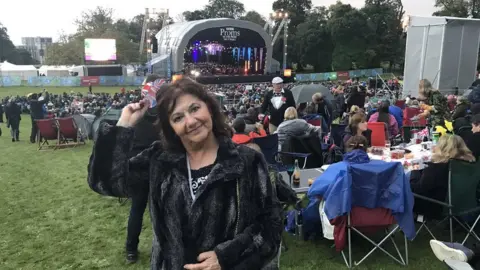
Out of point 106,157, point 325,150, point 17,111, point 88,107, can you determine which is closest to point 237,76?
point 88,107

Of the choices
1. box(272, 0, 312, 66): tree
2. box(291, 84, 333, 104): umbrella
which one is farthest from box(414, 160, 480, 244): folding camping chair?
box(272, 0, 312, 66): tree

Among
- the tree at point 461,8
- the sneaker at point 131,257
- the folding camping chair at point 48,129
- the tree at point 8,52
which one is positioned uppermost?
the tree at point 461,8

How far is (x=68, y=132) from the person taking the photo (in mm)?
10391

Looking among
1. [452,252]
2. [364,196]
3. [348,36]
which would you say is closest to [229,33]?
[348,36]

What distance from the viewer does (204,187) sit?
144cm

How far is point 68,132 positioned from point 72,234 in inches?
251

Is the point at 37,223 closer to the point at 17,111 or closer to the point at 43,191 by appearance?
the point at 43,191

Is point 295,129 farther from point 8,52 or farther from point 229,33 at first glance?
point 8,52

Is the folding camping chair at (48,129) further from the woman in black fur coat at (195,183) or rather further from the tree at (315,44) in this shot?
the tree at (315,44)

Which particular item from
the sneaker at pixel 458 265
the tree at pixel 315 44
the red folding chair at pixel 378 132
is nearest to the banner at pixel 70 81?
the tree at pixel 315 44

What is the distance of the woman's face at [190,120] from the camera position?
149cm

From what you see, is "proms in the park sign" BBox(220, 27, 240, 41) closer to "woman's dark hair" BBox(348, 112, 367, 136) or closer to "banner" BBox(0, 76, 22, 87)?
"banner" BBox(0, 76, 22, 87)

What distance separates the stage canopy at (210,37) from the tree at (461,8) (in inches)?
859

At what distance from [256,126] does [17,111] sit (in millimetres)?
9419
